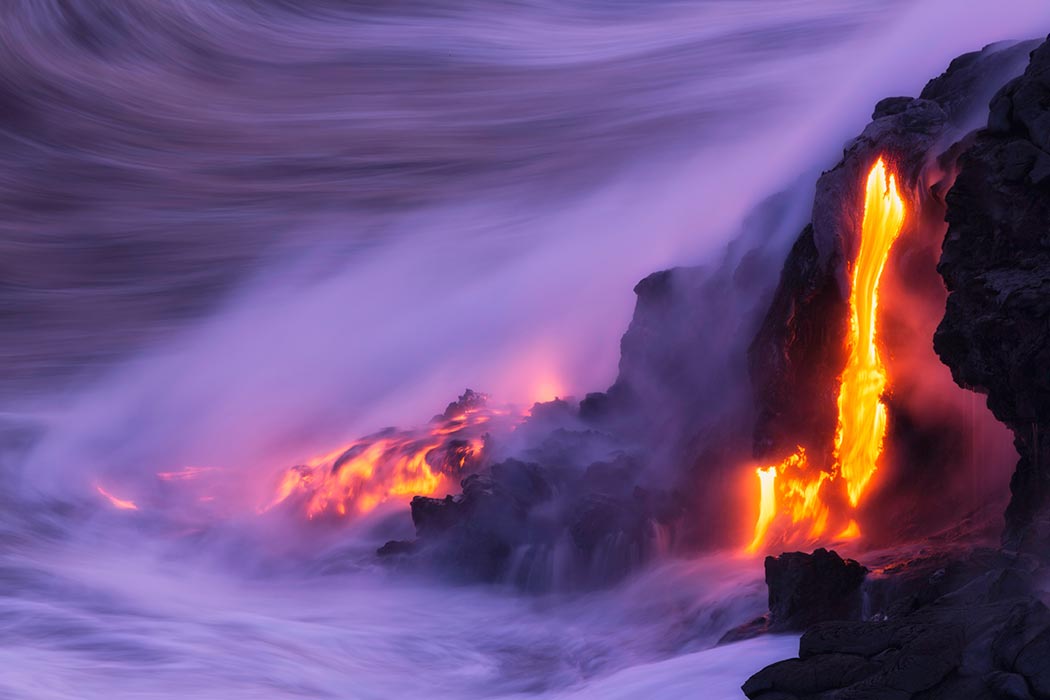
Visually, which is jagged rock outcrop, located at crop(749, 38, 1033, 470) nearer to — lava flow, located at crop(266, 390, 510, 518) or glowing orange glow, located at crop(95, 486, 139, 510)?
lava flow, located at crop(266, 390, 510, 518)

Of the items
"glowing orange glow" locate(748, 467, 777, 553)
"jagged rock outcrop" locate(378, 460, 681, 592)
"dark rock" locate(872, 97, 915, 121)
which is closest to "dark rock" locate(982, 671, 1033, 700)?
"glowing orange glow" locate(748, 467, 777, 553)

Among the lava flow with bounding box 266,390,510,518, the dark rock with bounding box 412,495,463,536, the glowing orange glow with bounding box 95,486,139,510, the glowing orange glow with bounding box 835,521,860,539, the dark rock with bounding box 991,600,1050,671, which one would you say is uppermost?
the glowing orange glow with bounding box 95,486,139,510

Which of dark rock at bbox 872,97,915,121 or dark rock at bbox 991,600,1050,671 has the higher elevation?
dark rock at bbox 872,97,915,121

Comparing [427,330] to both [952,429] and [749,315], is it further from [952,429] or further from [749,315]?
[952,429]

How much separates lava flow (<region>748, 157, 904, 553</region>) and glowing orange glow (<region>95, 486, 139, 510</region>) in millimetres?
8604

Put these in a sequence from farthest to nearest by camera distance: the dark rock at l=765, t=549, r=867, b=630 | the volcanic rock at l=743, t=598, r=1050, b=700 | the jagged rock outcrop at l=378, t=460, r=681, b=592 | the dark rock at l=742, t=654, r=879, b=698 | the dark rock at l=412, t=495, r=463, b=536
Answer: the dark rock at l=412, t=495, r=463, b=536, the jagged rock outcrop at l=378, t=460, r=681, b=592, the dark rock at l=765, t=549, r=867, b=630, the dark rock at l=742, t=654, r=879, b=698, the volcanic rock at l=743, t=598, r=1050, b=700

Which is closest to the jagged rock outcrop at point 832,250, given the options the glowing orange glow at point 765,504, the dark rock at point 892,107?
the dark rock at point 892,107

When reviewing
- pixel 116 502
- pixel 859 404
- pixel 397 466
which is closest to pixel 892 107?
pixel 859 404

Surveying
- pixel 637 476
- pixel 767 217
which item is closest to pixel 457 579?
pixel 637 476

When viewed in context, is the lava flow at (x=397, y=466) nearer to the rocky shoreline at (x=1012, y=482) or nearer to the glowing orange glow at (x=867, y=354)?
the glowing orange glow at (x=867, y=354)

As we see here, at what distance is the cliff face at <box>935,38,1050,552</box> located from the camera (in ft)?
24.7

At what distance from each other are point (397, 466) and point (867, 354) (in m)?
5.99

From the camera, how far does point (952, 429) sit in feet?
31.1

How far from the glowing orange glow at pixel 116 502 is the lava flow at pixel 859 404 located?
8604mm
